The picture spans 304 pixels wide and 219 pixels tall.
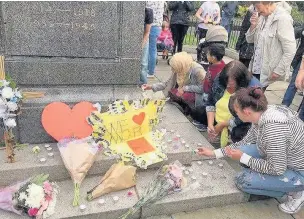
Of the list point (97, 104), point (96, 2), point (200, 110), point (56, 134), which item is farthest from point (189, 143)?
point (96, 2)

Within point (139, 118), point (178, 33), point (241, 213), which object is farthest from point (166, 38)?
point (241, 213)

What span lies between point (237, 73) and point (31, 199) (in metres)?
2.15

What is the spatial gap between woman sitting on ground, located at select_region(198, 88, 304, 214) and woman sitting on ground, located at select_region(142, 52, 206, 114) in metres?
1.24

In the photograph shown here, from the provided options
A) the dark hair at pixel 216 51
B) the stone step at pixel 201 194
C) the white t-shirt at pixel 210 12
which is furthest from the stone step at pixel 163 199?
the white t-shirt at pixel 210 12

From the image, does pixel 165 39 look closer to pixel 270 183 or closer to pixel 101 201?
pixel 270 183

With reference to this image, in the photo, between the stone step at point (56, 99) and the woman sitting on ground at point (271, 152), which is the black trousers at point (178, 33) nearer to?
the stone step at point (56, 99)

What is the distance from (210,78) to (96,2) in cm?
150

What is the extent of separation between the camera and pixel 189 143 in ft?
11.2

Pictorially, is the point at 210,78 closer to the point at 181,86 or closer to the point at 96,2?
the point at 181,86

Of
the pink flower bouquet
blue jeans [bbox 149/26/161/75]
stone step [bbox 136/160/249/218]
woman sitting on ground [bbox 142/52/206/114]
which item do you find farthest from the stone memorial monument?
blue jeans [bbox 149/26/161/75]

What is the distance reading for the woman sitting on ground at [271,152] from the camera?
2.55 meters

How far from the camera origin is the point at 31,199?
2391 millimetres

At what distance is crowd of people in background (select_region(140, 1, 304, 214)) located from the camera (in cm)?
260

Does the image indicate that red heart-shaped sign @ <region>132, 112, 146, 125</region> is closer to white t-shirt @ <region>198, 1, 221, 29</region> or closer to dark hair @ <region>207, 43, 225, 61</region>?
dark hair @ <region>207, 43, 225, 61</region>
